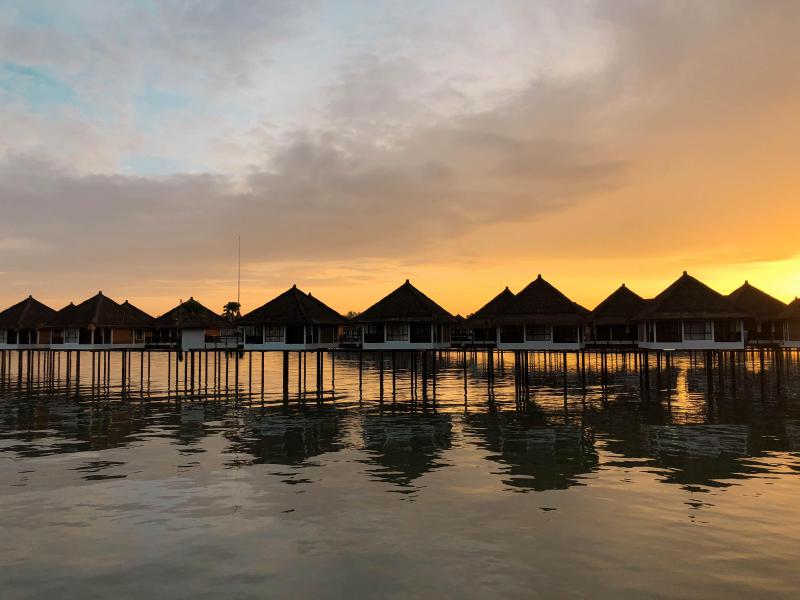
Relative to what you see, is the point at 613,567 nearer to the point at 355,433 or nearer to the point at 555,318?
the point at 355,433

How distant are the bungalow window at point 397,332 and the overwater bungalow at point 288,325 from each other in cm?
521

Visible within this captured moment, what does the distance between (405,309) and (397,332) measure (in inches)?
64.7

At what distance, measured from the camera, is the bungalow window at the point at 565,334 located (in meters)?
40.0

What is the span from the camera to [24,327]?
54.7 m

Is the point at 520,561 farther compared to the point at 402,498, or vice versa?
the point at 402,498

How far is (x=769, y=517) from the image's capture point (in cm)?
1471

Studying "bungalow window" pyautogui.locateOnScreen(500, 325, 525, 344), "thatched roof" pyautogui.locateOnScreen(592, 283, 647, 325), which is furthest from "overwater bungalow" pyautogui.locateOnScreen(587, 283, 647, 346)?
"bungalow window" pyautogui.locateOnScreen(500, 325, 525, 344)

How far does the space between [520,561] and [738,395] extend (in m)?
34.3

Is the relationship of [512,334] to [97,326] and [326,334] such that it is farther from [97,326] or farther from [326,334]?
[97,326]

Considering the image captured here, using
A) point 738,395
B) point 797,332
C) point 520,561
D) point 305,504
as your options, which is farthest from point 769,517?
point 797,332

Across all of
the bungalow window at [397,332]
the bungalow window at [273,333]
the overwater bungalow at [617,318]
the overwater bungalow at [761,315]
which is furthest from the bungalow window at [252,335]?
the overwater bungalow at [761,315]

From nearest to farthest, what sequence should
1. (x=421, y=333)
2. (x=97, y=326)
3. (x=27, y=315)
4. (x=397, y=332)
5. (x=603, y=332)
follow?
(x=421, y=333), (x=397, y=332), (x=603, y=332), (x=97, y=326), (x=27, y=315)

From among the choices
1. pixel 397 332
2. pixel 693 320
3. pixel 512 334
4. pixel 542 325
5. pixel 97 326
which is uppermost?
pixel 97 326

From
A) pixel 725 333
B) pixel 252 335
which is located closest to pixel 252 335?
pixel 252 335
